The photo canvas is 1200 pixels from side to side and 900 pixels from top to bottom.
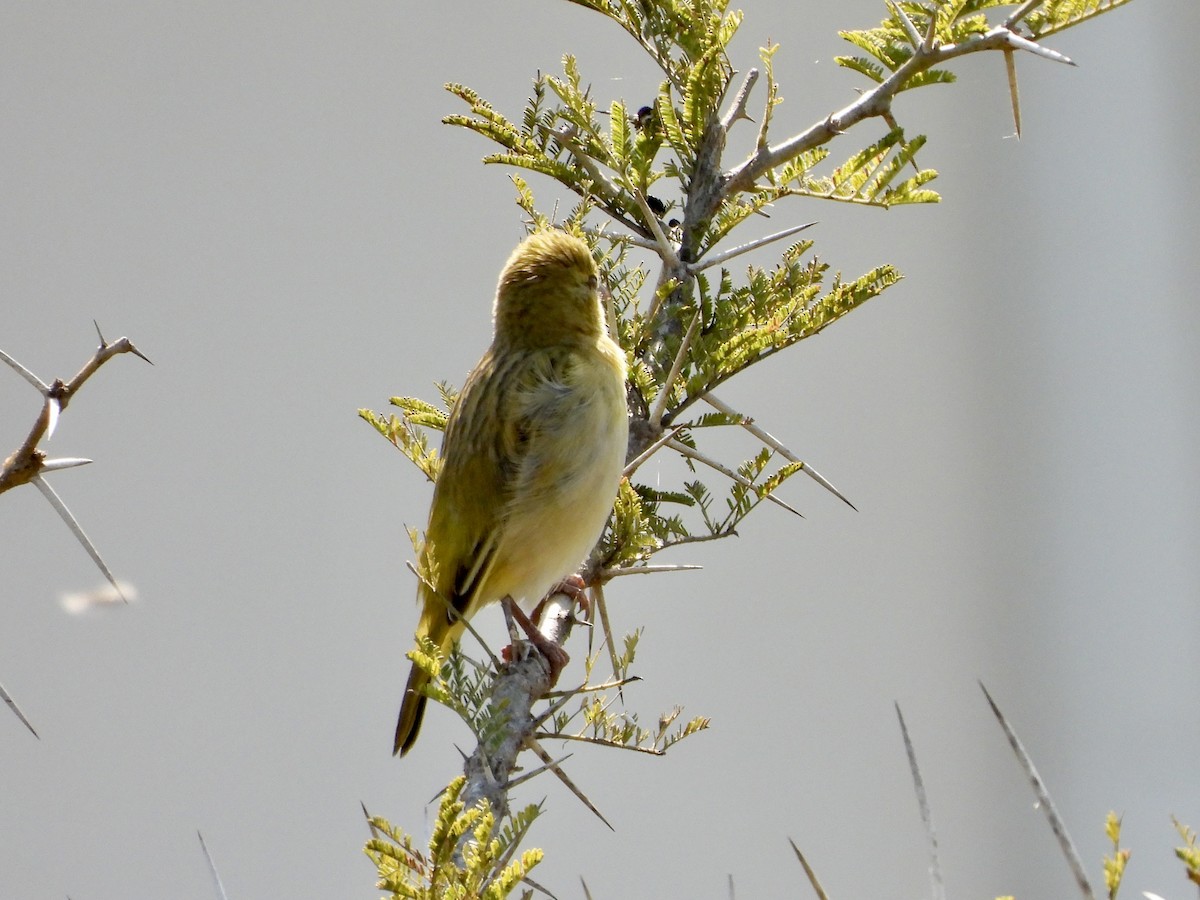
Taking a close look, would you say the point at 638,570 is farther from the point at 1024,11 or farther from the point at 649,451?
the point at 1024,11

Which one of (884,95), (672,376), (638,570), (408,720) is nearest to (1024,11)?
(884,95)

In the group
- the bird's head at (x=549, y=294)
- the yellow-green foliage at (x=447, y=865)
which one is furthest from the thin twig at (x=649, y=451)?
the yellow-green foliage at (x=447, y=865)

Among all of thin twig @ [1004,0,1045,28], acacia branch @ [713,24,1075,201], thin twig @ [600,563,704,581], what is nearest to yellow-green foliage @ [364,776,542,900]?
thin twig @ [600,563,704,581]

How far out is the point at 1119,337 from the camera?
4672 mm

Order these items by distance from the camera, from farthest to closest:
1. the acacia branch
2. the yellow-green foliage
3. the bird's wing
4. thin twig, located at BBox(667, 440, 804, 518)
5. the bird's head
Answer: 1. the bird's head
2. the bird's wing
3. thin twig, located at BBox(667, 440, 804, 518)
4. the acacia branch
5. the yellow-green foliage

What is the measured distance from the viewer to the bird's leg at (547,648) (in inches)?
59.8

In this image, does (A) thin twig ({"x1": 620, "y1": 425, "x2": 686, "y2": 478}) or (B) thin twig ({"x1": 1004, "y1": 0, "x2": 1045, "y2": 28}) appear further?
(A) thin twig ({"x1": 620, "y1": 425, "x2": 686, "y2": 478})

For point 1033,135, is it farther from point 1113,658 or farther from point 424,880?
point 424,880

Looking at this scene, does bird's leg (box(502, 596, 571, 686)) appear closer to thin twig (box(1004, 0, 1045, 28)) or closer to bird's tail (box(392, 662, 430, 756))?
bird's tail (box(392, 662, 430, 756))

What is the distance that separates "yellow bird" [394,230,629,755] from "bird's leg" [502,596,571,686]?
0.07m

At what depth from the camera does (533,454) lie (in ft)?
5.73

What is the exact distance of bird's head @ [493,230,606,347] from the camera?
5.84ft

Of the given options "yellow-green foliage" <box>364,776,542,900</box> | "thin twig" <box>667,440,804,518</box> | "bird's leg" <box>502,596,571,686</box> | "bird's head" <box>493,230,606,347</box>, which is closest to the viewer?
"yellow-green foliage" <box>364,776,542,900</box>

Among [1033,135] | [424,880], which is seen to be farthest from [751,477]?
[1033,135]
